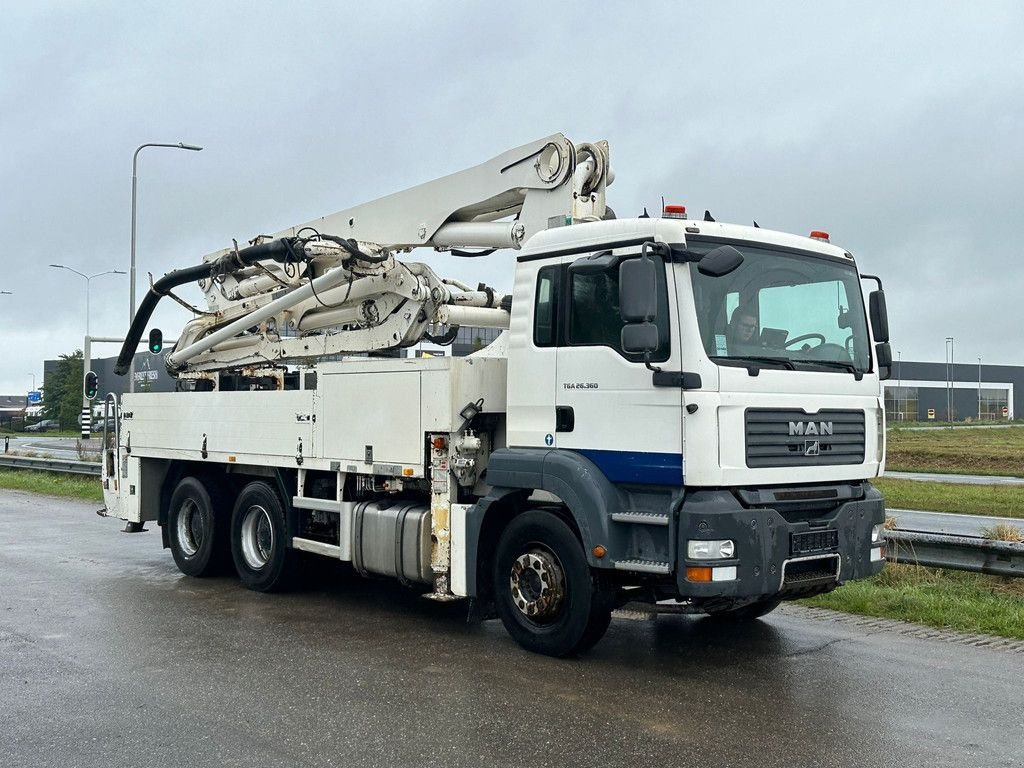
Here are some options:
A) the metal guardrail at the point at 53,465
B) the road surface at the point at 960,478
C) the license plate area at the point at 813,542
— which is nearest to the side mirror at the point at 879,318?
the license plate area at the point at 813,542

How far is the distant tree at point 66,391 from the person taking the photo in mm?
70812

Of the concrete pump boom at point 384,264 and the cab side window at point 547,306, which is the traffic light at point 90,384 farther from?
the cab side window at point 547,306

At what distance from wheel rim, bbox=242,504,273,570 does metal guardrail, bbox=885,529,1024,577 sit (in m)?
5.91

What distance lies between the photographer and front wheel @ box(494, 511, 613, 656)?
23.6ft

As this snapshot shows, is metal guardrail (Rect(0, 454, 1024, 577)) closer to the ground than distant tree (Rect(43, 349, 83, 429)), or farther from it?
closer to the ground

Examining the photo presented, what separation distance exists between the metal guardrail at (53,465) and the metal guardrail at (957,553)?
1913 cm

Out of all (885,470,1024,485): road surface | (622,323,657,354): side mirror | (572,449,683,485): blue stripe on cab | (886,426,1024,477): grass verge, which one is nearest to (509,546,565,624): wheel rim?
(572,449,683,485): blue stripe on cab

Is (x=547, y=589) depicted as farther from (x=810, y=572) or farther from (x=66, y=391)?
(x=66, y=391)

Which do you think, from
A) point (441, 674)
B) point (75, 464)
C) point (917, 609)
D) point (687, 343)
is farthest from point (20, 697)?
point (75, 464)

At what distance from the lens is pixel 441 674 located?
7.10 m

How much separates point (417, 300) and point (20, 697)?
472 centimetres

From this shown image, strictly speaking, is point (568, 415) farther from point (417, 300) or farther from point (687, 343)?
point (417, 300)

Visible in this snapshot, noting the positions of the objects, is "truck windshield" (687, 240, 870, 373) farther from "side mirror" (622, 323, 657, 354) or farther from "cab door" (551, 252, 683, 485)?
"side mirror" (622, 323, 657, 354)

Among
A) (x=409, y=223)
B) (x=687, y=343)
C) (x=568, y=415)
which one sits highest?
(x=409, y=223)
